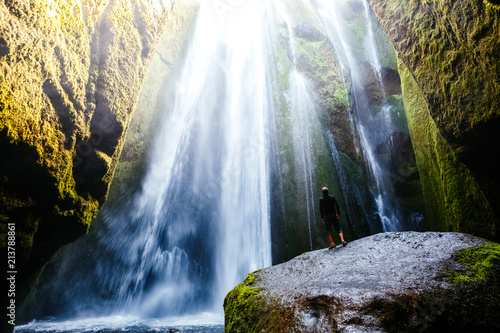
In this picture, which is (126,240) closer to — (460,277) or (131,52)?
(131,52)

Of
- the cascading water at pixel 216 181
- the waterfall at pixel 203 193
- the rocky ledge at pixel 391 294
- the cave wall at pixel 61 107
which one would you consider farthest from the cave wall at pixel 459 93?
the waterfall at pixel 203 193

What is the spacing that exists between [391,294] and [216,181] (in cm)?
1489

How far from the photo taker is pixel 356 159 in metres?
14.7

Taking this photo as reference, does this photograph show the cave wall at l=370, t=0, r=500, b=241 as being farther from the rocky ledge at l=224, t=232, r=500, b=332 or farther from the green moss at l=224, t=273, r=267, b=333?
the green moss at l=224, t=273, r=267, b=333

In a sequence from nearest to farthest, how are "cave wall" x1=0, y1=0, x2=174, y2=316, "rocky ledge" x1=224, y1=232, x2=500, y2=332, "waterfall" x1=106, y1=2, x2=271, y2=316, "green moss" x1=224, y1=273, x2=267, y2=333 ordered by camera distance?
"rocky ledge" x1=224, y1=232, x2=500, y2=332 < "green moss" x1=224, y1=273, x2=267, y2=333 < "cave wall" x1=0, y1=0, x2=174, y2=316 < "waterfall" x1=106, y1=2, x2=271, y2=316

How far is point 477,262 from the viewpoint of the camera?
352cm

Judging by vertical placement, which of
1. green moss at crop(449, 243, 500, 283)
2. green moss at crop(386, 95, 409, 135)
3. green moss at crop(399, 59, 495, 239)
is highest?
green moss at crop(386, 95, 409, 135)

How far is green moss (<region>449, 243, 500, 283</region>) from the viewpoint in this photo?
10.5 feet

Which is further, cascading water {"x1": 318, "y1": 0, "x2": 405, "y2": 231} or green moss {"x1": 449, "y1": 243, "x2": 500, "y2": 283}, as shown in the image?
cascading water {"x1": 318, "y1": 0, "x2": 405, "y2": 231}

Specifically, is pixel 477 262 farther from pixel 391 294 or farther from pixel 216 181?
pixel 216 181

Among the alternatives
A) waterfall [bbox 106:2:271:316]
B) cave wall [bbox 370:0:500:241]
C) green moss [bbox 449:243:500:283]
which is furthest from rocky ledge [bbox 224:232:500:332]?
waterfall [bbox 106:2:271:316]

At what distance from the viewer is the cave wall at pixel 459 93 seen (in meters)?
5.04

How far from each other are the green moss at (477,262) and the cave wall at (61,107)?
7.13 meters

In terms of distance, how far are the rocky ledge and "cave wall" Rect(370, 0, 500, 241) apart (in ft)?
7.91
